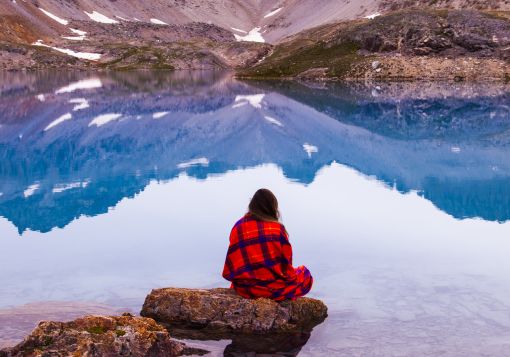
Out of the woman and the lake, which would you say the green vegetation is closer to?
the lake

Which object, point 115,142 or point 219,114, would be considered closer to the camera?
point 115,142

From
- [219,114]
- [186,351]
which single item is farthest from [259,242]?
[219,114]

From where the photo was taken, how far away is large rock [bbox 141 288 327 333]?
1360 cm

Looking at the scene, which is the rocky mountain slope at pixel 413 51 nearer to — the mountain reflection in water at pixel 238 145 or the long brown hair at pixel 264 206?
the mountain reflection in water at pixel 238 145

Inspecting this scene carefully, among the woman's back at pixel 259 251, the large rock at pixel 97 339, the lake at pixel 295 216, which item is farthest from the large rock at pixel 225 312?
the large rock at pixel 97 339

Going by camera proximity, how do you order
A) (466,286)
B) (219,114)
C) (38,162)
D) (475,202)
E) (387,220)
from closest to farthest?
(466,286) < (387,220) < (475,202) < (38,162) < (219,114)

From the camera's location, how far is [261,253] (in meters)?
13.8

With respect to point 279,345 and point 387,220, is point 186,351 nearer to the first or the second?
point 279,345

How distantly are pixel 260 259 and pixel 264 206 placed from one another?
1141 mm

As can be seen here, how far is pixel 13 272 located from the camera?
63.0ft

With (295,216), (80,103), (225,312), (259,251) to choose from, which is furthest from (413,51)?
(225,312)

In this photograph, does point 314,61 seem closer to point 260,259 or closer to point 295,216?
point 295,216

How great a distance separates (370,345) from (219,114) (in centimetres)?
5794

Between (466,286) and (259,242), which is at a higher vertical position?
(259,242)
